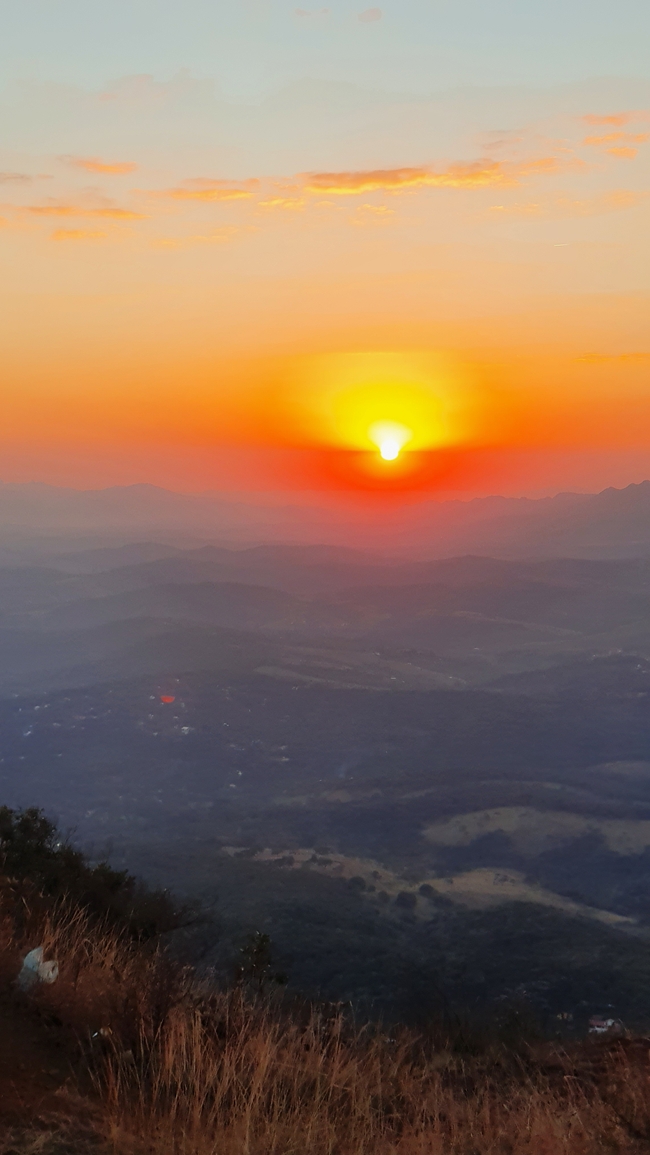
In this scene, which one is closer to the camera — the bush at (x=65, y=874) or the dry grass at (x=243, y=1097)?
the dry grass at (x=243, y=1097)

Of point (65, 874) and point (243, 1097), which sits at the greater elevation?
point (65, 874)

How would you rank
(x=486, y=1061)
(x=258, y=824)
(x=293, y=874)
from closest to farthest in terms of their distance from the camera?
(x=486, y=1061)
(x=293, y=874)
(x=258, y=824)

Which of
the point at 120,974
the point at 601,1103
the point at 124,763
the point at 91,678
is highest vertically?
the point at 91,678

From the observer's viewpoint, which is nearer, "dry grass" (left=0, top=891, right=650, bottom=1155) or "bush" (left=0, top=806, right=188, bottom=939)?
"dry grass" (left=0, top=891, right=650, bottom=1155)

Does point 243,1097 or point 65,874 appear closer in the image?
point 243,1097

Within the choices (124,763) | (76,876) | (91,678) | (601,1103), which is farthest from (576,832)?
(91,678)

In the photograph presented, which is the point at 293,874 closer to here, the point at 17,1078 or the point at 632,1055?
the point at 632,1055

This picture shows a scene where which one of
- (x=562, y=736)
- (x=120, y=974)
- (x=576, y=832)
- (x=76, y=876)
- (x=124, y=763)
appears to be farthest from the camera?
(x=562, y=736)

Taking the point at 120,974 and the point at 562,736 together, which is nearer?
the point at 120,974
